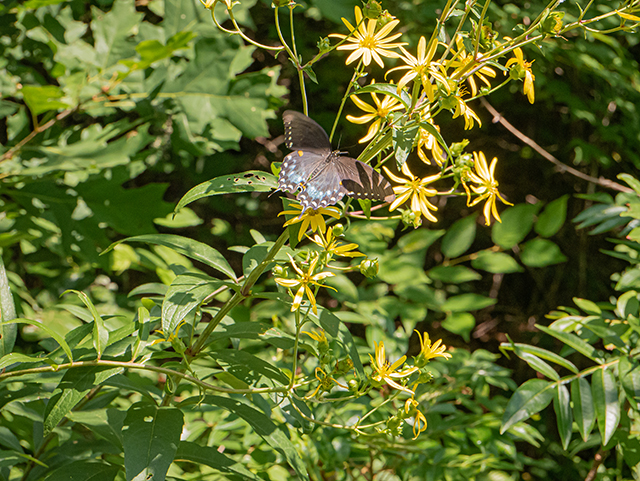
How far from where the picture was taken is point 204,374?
2.93 feet

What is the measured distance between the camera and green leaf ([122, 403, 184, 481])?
2.43 ft

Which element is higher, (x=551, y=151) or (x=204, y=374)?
(x=204, y=374)

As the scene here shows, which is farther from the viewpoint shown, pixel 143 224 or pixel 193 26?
pixel 193 26

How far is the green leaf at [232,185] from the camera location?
0.73m

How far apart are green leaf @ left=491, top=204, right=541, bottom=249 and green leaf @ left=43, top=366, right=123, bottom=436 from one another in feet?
4.61

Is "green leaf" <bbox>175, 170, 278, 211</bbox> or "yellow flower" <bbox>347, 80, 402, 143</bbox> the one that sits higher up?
"yellow flower" <bbox>347, 80, 402, 143</bbox>

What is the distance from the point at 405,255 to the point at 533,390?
68cm

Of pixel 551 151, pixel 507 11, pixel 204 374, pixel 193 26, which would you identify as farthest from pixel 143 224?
pixel 551 151

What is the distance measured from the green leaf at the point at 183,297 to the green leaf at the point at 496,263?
1.22 metres

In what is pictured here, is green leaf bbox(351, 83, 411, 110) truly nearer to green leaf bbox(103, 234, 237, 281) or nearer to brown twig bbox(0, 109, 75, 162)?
green leaf bbox(103, 234, 237, 281)

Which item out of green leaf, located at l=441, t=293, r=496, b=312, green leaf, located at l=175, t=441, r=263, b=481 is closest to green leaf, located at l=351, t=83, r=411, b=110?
green leaf, located at l=175, t=441, r=263, b=481

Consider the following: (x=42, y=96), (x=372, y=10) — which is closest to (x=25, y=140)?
(x=42, y=96)

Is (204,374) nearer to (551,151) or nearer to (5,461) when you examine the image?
(5,461)

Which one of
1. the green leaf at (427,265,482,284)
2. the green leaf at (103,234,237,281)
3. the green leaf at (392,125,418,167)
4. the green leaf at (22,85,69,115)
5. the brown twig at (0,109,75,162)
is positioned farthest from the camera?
the green leaf at (427,265,482,284)
